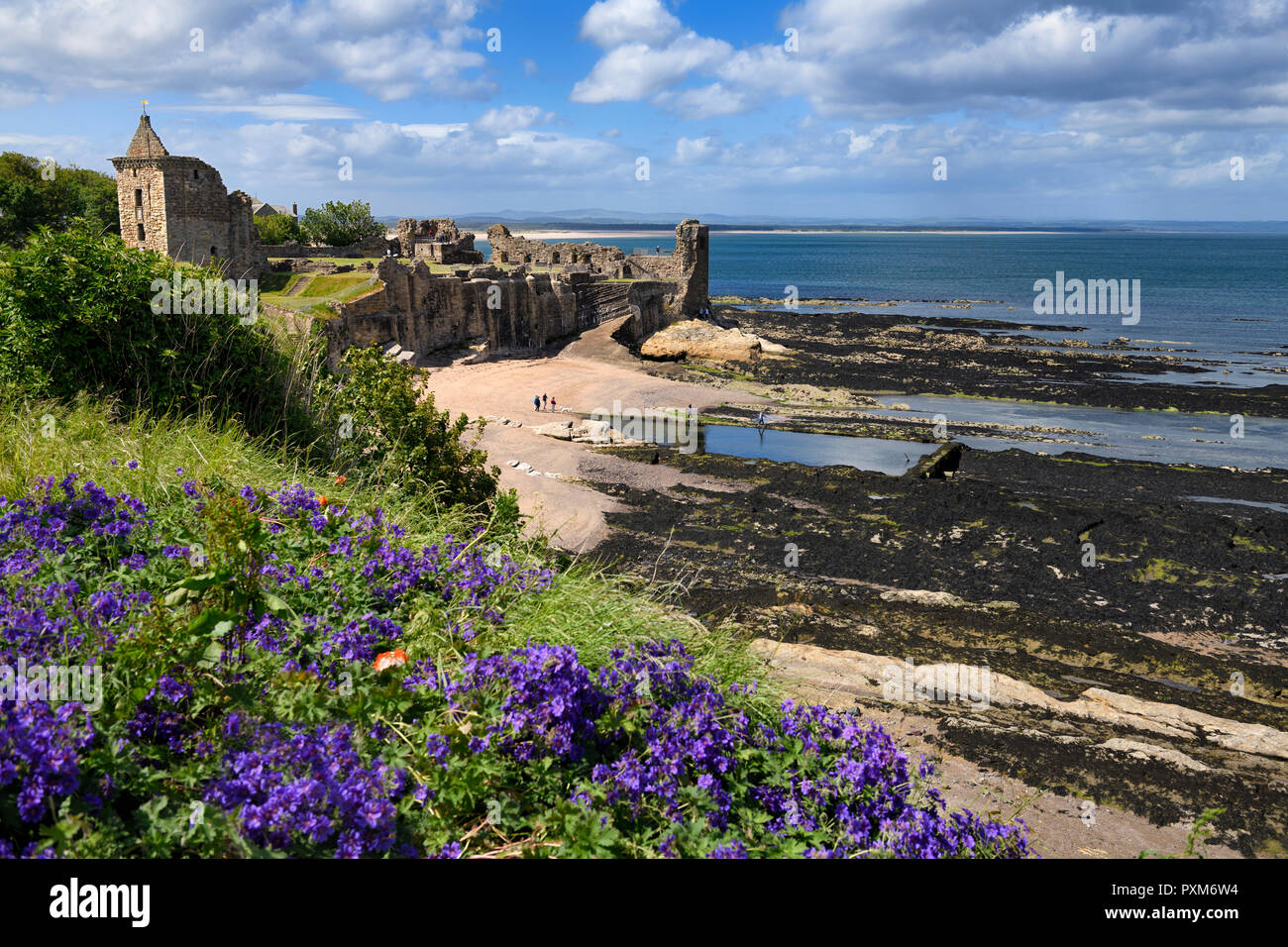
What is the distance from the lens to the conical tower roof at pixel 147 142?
34938 mm

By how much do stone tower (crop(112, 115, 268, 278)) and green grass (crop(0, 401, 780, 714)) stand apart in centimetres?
2999

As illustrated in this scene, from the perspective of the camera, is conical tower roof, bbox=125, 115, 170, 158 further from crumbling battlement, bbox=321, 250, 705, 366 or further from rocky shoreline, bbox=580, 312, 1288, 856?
rocky shoreline, bbox=580, 312, 1288, 856

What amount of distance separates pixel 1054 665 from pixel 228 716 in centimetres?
1567

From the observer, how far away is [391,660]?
4195 mm

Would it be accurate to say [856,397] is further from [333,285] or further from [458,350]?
[333,285]

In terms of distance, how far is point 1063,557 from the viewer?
21391 mm

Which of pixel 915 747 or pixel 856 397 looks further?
pixel 856 397

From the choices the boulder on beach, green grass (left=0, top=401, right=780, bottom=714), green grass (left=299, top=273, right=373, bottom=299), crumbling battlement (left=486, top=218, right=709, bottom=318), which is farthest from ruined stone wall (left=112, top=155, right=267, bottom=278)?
green grass (left=0, top=401, right=780, bottom=714)

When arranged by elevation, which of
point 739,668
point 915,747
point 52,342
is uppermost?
point 52,342

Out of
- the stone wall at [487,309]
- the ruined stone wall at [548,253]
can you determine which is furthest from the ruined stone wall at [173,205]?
the ruined stone wall at [548,253]

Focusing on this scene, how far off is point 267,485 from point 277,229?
6247 cm

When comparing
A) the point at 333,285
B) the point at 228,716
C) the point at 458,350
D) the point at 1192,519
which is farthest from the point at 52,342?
the point at 458,350

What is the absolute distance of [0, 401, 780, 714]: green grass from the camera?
16.5 feet

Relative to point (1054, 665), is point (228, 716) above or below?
above
